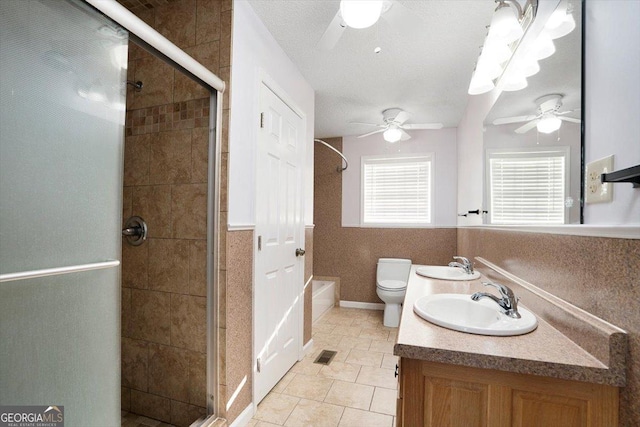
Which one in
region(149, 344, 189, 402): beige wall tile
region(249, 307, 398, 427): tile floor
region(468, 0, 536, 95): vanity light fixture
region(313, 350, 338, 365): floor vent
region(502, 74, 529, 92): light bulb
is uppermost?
region(468, 0, 536, 95): vanity light fixture

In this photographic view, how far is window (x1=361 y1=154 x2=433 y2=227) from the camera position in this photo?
4.02 m

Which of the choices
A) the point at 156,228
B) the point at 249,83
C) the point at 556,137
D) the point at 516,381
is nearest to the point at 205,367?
the point at 156,228

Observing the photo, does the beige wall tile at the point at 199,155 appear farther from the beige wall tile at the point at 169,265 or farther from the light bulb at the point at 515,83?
the light bulb at the point at 515,83

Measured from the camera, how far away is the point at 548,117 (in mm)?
1229

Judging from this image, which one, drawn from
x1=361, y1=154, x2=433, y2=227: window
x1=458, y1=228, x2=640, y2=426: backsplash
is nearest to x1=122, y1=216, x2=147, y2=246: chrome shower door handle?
x1=458, y1=228, x2=640, y2=426: backsplash

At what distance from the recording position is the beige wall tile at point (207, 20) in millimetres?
1654

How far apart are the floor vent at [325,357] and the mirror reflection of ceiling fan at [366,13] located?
7.98ft

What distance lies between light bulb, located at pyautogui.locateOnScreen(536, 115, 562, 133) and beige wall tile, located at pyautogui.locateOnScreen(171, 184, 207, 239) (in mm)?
1618

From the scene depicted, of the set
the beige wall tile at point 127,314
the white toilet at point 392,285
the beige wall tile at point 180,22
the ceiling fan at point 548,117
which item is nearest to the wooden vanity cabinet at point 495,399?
the ceiling fan at point 548,117

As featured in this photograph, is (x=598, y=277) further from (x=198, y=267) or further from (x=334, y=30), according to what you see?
(x=198, y=267)

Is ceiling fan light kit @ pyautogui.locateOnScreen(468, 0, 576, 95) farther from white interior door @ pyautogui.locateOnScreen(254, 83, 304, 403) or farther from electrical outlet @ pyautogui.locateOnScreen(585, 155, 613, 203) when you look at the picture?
white interior door @ pyautogui.locateOnScreen(254, 83, 304, 403)

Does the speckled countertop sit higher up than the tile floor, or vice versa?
the speckled countertop

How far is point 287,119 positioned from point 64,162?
164 centimetres

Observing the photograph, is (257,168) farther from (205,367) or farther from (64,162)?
(205,367)
